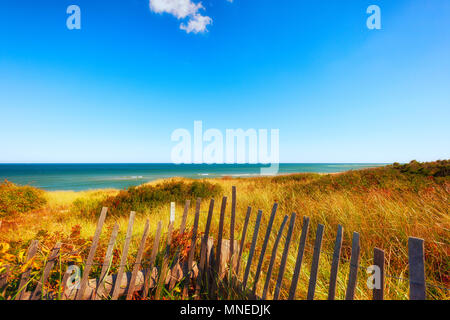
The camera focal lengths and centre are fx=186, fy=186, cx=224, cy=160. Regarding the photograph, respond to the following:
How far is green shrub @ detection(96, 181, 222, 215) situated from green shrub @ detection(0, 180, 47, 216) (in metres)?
4.81

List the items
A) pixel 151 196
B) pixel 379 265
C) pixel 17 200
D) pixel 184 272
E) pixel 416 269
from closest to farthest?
pixel 416 269
pixel 379 265
pixel 184 272
pixel 151 196
pixel 17 200

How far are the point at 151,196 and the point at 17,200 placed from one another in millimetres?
7395

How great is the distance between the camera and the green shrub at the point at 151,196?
264 inches

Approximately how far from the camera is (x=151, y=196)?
7.49 m

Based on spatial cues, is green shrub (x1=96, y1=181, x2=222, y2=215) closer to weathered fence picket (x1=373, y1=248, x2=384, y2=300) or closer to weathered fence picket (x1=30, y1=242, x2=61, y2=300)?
weathered fence picket (x1=30, y1=242, x2=61, y2=300)

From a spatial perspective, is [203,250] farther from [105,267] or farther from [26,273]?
[26,273]

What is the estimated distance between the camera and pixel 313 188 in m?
6.97

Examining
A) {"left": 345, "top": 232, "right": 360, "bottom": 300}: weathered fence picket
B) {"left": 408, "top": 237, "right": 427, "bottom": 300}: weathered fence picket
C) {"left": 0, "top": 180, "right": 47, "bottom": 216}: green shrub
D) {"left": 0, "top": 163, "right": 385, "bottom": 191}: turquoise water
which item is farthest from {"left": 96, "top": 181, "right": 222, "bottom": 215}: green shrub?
{"left": 0, "top": 163, "right": 385, "bottom": 191}: turquoise water

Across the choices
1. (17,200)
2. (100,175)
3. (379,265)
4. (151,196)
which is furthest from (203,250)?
(100,175)

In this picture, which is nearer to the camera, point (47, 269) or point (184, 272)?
point (47, 269)

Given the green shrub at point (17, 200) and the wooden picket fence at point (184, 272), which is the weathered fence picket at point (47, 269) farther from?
the green shrub at point (17, 200)

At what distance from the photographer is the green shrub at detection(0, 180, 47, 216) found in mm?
8289

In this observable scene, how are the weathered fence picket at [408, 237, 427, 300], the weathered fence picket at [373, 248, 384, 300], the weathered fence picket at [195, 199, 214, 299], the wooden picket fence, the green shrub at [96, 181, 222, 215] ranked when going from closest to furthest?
1. the weathered fence picket at [408, 237, 427, 300]
2. the weathered fence picket at [373, 248, 384, 300]
3. the wooden picket fence
4. the weathered fence picket at [195, 199, 214, 299]
5. the green shrub at [96, 181, 222, 215]

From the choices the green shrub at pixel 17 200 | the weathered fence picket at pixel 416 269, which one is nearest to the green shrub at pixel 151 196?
the green shrub at pixel 17 200
